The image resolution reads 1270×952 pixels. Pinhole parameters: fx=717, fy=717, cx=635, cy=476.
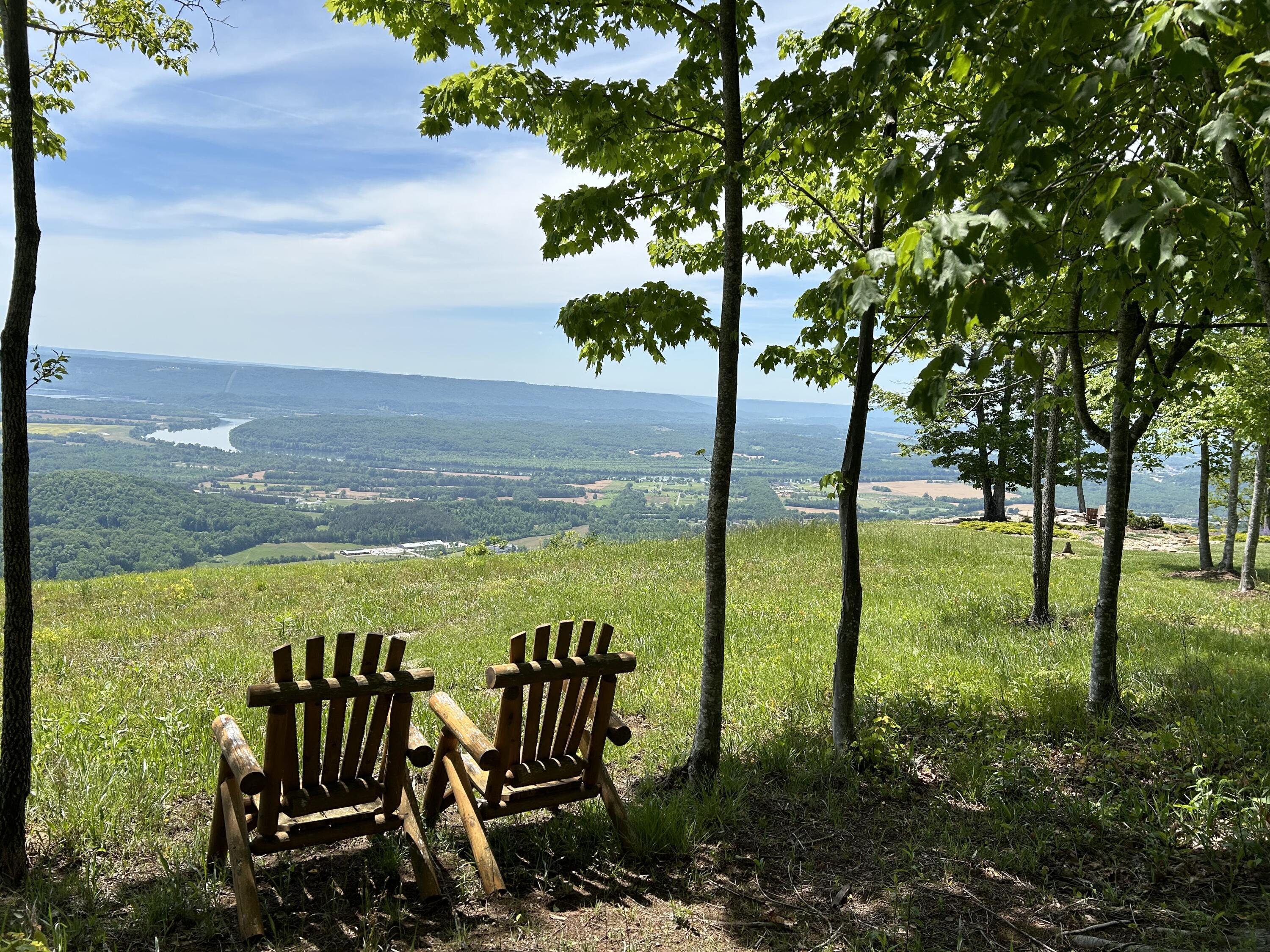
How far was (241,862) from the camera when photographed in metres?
3.31

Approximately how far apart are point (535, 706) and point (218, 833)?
1720 millimetres

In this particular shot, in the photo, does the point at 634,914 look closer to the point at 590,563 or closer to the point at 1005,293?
the point at 1005,293

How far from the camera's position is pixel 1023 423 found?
2378 centimetres

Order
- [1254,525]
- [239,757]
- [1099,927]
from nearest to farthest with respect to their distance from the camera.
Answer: [1099,927] < [239,757] < [1254,525]

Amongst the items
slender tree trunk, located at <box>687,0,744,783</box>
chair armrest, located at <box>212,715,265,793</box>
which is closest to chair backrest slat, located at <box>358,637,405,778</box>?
chair armrest, located at <box>212,715,265,793</box>

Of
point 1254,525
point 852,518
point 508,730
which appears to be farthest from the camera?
point 1254,525

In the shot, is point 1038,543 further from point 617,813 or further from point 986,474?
point 986,474

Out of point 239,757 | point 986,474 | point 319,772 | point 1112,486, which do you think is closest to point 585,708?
point 319,772

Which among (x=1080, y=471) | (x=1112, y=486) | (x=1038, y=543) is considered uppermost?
(x=1112, y=486)

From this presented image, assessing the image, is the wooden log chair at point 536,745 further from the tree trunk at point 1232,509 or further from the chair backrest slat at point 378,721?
the tree trunk at point 1232,509

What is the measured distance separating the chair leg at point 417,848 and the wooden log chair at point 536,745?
0.22 meters

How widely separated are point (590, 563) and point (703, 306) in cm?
1166

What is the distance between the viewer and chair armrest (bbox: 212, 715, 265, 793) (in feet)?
11.0

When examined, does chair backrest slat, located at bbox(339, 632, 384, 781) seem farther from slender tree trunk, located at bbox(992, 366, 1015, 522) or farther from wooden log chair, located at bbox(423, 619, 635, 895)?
slender tree trunk, located at bbox(992, 366, 1015, 522)
